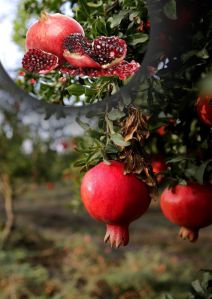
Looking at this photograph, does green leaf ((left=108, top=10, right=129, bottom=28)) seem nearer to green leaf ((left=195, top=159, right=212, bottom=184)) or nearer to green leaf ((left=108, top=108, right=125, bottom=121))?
green leaf ((left=108, top=108, right=125, bottom=121))

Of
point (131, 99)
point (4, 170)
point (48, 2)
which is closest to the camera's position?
point (131, 99)

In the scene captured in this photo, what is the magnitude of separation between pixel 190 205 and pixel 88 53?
45 centimetres

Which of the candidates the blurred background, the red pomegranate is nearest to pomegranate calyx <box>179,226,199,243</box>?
the red pomegranate

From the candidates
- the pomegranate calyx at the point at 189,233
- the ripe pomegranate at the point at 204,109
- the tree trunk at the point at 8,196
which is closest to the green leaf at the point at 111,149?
the ripe pomegranate at the point at 204,109

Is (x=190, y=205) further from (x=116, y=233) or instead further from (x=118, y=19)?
(x=118, y=19)

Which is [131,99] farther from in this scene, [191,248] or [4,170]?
[191,248]

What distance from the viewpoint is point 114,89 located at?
1.66 ft

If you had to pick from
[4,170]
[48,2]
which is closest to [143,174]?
[48,2]

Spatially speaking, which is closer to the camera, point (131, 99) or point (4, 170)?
point (131, 99)

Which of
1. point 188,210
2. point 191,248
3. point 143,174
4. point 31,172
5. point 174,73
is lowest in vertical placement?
point 191,248

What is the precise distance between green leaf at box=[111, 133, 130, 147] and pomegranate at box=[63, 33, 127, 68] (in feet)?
0.53

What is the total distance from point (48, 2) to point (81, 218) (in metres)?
6.17

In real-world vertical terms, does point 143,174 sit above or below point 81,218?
above

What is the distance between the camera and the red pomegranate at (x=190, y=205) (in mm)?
819
